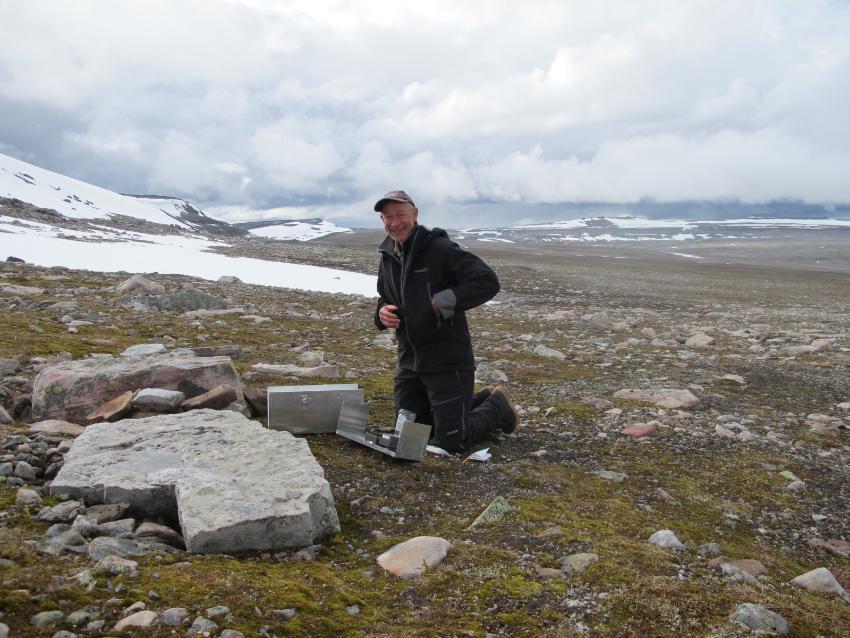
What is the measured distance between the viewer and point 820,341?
39.2ft

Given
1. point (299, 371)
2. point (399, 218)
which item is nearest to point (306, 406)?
point (399, 218)

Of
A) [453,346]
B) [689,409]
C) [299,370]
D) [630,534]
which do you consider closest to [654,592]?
[630,534]

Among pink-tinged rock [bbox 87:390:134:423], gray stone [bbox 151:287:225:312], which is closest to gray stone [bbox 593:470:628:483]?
pink-tinged rock [bbox 87:390:134:423]

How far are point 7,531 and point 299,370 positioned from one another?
444 cm

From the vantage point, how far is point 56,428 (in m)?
4.36

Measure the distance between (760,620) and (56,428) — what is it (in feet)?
14.7

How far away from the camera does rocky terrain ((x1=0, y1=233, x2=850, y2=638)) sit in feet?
8.07

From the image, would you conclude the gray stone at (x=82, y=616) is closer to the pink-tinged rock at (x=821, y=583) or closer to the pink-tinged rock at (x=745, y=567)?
the pink-tinged rock at (x=745, y=567)

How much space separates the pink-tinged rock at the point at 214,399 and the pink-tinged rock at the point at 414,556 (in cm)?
241

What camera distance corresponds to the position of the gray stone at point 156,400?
4.71 metres

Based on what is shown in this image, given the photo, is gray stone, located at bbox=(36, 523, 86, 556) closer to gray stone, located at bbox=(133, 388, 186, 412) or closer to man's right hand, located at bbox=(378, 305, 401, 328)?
gray stone, located at bbox=(133, 388, 186, 412)

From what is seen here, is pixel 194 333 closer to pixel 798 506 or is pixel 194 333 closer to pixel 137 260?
pixel 798 506

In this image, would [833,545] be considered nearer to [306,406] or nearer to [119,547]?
[306,406]

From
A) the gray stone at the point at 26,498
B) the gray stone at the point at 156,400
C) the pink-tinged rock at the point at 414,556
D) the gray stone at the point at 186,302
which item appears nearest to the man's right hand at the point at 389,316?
the gray stone at the point at 156,400
